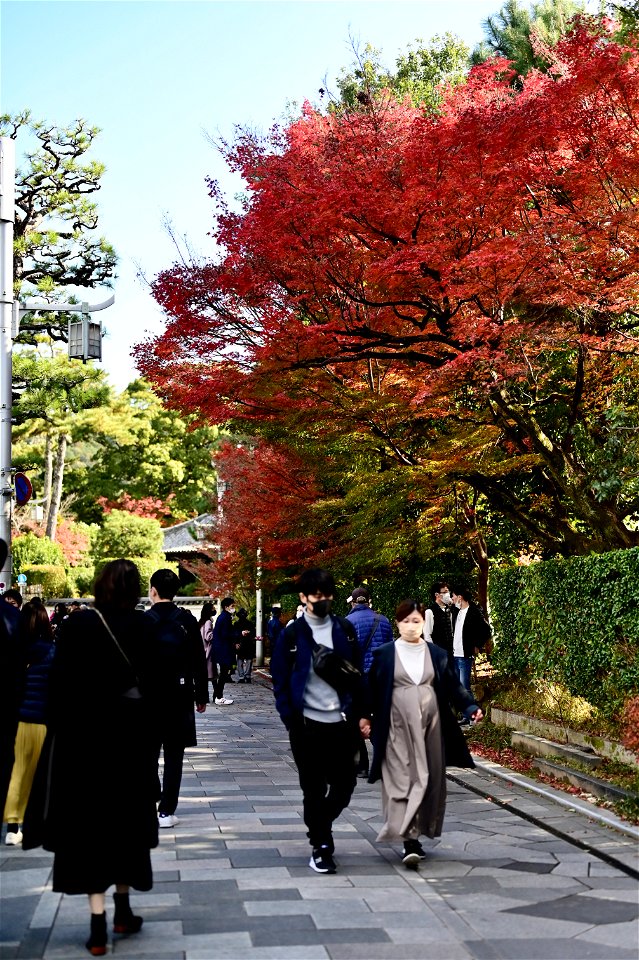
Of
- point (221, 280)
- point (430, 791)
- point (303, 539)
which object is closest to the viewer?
point (430, 791)

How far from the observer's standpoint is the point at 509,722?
512 inches

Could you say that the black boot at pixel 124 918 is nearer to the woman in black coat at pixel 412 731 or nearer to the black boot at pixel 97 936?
the black boot at pixel 97 936

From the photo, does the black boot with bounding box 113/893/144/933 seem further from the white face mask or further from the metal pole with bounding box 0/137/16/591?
the metal pole with bounding box 0/137/16/591

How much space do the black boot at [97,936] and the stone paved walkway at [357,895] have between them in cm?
8

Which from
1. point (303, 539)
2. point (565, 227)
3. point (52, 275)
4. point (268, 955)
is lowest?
point (268, 955)

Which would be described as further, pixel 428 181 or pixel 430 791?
pixel 428 181

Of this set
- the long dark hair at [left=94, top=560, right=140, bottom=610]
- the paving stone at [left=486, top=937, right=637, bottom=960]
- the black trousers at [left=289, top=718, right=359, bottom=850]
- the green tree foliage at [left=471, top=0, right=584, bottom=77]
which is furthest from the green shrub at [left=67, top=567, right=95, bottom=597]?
the paving stone at [left=486, top=937, right=637, bottom=960]

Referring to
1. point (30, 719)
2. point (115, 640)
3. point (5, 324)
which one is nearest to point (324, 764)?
point (115, 640)

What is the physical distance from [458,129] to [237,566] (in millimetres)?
19083

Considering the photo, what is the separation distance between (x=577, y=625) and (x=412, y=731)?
15.5 ft

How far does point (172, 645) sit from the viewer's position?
309 inches

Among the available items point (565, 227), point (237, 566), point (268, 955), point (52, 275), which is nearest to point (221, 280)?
point (565, 227)

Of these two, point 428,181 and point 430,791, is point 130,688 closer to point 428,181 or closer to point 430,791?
point 430,791

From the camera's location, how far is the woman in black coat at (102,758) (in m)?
5.12
